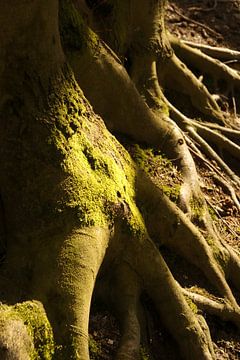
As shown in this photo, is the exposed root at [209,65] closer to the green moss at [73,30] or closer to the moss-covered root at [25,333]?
the green moss at [73,30]

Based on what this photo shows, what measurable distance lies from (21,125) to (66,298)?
992 mm

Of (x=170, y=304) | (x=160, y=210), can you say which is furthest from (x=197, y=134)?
(x=170, y=304)

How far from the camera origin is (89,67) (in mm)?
4629

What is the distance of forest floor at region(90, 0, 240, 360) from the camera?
12.6 feet

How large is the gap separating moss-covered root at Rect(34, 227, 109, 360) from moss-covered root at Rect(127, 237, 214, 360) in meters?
0.54

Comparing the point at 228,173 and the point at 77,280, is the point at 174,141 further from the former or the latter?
the point at 77,280

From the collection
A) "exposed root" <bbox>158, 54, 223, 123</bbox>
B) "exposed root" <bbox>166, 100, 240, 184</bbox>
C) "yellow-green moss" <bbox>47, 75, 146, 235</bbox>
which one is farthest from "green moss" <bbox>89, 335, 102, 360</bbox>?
"exposed root" <bbox>158, 54, 223, 123</bbox>

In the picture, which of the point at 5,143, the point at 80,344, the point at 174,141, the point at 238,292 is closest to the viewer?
the point at 80,344

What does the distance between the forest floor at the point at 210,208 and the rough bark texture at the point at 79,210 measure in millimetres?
95

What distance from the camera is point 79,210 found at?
355 centimetres

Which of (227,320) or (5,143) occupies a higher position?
(5,143)

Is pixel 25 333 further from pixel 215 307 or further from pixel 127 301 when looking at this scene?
pixel 215 307

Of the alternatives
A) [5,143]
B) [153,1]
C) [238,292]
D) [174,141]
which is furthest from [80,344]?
[153,1]

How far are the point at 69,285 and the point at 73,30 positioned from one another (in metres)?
1.95
